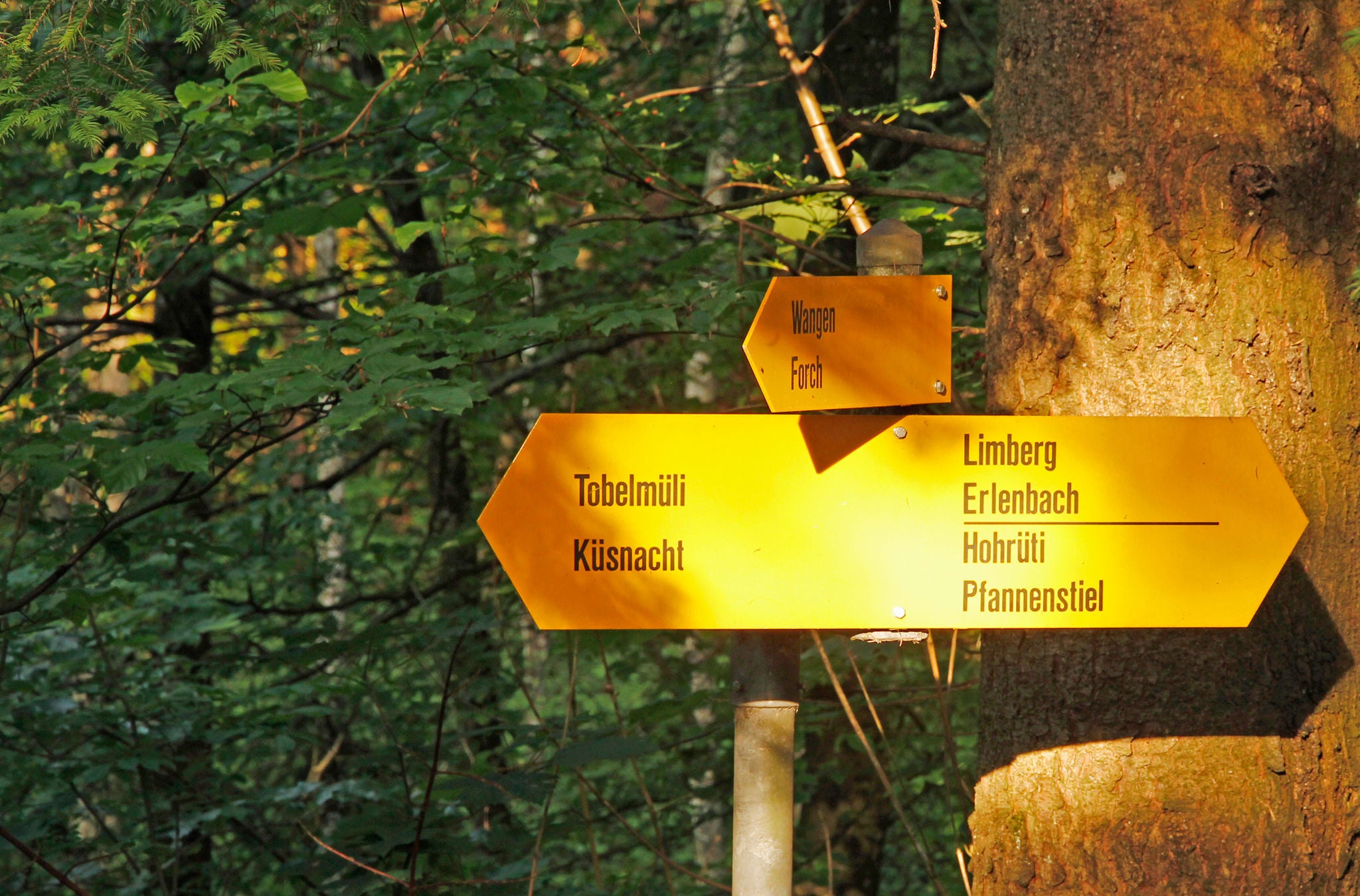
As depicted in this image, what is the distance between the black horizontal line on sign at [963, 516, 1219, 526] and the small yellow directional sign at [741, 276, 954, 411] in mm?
167

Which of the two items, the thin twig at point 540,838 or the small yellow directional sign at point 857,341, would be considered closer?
the small yellow directional sign at point 857,341

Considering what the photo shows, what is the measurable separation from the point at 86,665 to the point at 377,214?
34.7 ft

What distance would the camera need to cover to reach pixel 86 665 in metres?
4.41

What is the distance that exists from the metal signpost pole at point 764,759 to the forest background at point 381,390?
0.85 meters

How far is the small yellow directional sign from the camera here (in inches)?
54.4

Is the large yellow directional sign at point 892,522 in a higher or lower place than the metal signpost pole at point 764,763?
higher

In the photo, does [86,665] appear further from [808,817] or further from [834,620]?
[834,620]

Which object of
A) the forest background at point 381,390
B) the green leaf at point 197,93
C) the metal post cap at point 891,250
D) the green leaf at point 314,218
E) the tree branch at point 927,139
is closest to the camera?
the metal post cap at point 891,250

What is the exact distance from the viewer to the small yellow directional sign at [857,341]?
1.38m

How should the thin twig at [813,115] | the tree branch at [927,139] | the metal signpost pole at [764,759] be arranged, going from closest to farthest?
the metal signpost pole at [764,759], the tree branch at [927,139], the thin twig at [813,115]

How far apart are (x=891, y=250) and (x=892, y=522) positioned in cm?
36

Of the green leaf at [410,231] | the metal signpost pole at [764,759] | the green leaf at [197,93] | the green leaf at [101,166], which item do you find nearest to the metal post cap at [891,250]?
the metal signpost pole at [764,759]

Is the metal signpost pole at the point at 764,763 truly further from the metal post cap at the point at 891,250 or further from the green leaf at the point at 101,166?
the green leaf at the point at 101,166

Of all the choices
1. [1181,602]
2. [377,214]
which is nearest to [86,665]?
[1181,602]
